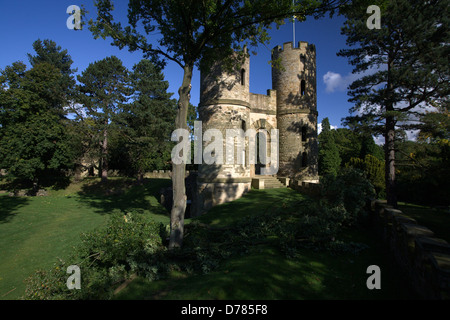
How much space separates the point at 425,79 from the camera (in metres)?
12.2

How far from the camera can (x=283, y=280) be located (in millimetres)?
5227

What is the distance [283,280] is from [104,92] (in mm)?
31278

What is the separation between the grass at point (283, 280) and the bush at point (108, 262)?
457mm

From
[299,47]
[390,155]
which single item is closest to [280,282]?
[390,155]

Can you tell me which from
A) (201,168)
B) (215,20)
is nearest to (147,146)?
(201,168)

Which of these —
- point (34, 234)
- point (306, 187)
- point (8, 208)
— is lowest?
point (34, 234)

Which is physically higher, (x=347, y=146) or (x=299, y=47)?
(x=299, y=47)

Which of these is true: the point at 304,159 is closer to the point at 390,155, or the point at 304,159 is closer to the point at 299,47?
the point at 390,155

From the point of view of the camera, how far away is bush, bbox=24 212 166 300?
544 cm

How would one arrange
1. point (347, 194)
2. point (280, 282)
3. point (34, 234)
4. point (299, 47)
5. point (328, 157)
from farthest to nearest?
point (328, 157) → point (299, 47) → point (34, 234) → point (347, 194) → point (280, 282)

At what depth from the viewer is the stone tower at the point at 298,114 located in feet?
63.9

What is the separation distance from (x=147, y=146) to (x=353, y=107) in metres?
22.6

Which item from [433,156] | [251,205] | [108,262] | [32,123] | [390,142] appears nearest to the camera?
[108,262]

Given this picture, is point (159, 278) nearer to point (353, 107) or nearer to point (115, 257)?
point (115, 257)
